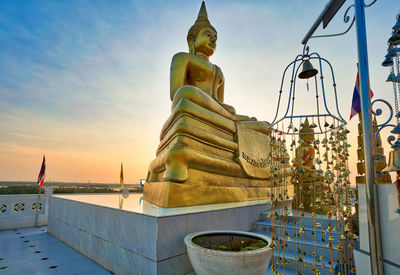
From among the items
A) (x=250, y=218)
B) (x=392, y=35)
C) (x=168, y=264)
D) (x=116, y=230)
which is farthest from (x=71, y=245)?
(x=392, y=35)

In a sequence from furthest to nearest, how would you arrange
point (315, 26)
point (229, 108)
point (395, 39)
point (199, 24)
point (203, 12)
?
1. point (203, 12)
2. point (199, 24)
3. point (229, 108)
4. point (315, 26)
5. point (395, 39)

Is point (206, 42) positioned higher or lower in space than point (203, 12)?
lower

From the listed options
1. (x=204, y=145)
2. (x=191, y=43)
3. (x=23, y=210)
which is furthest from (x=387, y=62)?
(x=23, y=210)

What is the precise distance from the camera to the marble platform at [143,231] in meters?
2.50

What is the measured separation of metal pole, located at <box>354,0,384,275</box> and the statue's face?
4.93 m

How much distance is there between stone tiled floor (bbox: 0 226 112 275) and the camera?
321 centimetres

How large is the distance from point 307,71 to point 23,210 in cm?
775

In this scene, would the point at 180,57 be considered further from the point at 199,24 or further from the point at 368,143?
the point at 368,143

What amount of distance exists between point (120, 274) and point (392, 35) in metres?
3.78

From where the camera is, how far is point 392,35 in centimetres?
163

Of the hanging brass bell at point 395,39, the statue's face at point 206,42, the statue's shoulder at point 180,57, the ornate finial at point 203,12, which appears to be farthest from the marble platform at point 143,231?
the ornate finial at point 203,12

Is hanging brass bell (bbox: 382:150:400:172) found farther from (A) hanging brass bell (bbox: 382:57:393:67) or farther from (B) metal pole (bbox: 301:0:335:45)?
(B) metal pole (bbox: 301:0:335:45)

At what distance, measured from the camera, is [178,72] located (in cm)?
573

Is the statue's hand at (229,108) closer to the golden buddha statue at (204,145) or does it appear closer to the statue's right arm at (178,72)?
the golden buddha statue at (204,145)
